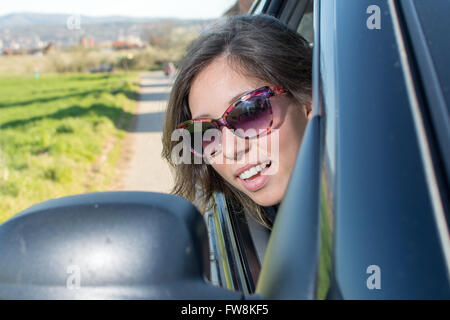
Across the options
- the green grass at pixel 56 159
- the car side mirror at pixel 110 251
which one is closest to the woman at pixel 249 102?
the car side mirror at pixel 110 251

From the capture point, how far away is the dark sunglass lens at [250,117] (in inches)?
53.9

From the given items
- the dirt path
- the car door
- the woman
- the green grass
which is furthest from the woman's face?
the green grass

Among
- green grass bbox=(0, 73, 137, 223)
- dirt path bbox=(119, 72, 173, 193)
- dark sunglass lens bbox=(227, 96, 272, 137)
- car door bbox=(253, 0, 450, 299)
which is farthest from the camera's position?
dirt path bbox=(119, 72, 173, 193)

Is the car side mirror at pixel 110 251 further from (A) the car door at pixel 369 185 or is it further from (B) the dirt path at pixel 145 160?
(B) the dirt path at pixel 145 160

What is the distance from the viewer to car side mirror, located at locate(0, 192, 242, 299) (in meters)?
0.75

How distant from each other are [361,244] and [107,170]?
7.00m

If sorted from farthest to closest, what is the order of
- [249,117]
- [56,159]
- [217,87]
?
[56,159] < [217,87] < [249,117]

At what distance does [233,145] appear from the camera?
56.3 inches

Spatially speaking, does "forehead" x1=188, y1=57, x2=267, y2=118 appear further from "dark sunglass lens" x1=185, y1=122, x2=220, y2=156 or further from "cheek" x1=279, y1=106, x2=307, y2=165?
"cheek" x1=279, y1=106, x2=307, y2=165

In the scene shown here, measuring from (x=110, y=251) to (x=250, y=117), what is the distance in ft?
2.40

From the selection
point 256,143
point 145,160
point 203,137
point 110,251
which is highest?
point 145,160

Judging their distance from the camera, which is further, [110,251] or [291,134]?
[291,134]

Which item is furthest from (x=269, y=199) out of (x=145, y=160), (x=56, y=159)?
(x=145, y=160)

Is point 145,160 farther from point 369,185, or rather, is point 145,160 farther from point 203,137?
point 369,185
